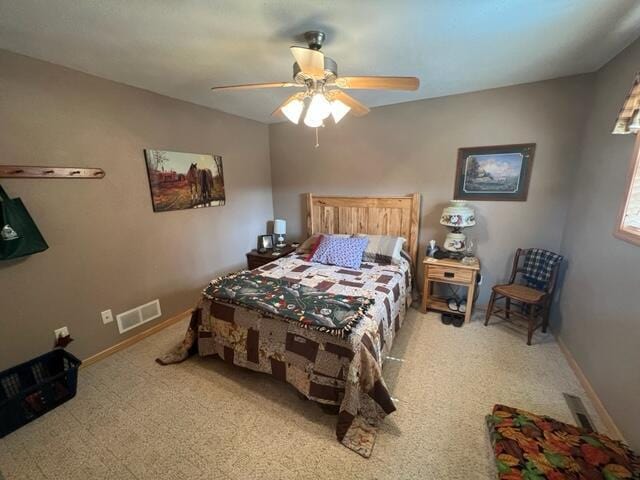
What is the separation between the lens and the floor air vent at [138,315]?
2392 mm

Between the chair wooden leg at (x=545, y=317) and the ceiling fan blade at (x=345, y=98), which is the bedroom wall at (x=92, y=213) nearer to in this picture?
the ceiling fan blade at (x=345, y=98)

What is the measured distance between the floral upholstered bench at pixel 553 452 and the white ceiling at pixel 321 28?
7.48ft

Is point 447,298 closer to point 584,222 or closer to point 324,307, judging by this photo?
point 584,222

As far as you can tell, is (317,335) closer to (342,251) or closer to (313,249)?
(342,251)

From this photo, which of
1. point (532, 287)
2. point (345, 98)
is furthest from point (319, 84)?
point (532, 287)

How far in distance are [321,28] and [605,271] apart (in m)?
2.45

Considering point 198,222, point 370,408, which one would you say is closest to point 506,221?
point 370,408

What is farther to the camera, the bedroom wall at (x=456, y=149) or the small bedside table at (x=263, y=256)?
the small bedside table at (x=263, y=256)

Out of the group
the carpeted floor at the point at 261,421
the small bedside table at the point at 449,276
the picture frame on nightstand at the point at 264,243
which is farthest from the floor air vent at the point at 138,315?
the small bedside table at the point at 449,276

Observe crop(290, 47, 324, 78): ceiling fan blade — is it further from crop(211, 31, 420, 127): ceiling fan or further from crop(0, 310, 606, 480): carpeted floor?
crop(0, 310, 606, 480): carpeted floor

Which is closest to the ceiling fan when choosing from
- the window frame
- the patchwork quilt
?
the patchwork quilt

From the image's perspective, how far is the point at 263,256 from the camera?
3414mm

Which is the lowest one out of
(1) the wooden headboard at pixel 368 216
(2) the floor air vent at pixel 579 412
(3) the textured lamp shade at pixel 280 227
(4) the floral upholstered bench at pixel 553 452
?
(2) the floor air vent at pixel 579 412

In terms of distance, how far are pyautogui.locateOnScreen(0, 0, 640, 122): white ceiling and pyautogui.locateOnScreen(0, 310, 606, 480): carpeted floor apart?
2346 mm
